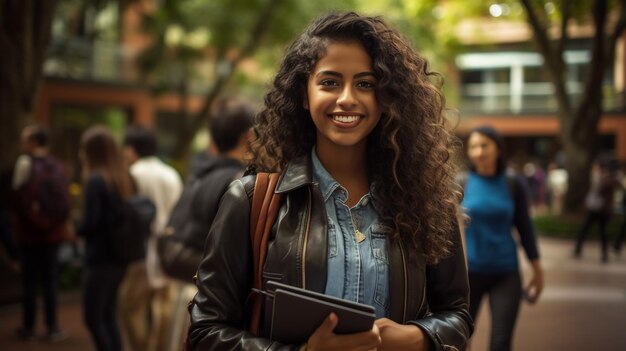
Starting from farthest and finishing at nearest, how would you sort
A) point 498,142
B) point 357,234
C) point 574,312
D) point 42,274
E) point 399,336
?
point 574,312 → point 42,274 → point 498,142 → point 357,234 → point 399,336

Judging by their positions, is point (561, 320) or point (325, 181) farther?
point (561, 320)

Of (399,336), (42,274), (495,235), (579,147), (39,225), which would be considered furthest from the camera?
(579,147)

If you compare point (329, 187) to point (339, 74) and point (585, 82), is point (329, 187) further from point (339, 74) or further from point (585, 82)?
point (585, 82)

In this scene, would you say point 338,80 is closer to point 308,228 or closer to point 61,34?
point 308,228

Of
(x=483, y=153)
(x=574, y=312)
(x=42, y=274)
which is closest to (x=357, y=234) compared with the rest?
(x=483, y=153)

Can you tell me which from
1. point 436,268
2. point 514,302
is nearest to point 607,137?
point 514,302

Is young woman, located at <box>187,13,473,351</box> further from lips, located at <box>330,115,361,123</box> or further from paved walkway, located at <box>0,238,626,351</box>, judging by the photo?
paved walkway, located at <box>0,238,626,351</box>

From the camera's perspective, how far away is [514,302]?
527 cm

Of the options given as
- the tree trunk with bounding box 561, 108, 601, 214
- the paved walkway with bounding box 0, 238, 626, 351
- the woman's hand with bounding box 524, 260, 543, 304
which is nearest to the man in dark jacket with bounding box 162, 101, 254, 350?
the woman's hand with bounding box 524, 260, 543, 304

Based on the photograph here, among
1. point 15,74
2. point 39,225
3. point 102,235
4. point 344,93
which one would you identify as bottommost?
point 39,225

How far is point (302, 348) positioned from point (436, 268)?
1.83 ft

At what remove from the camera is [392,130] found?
2379mm

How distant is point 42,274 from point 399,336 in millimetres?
5916

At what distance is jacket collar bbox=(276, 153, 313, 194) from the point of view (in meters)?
2.28
